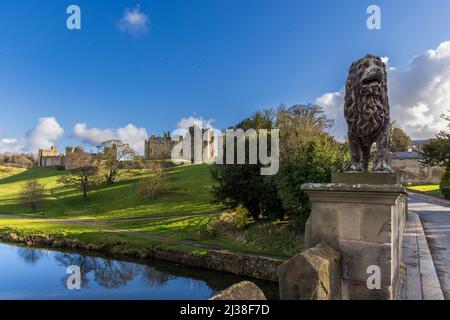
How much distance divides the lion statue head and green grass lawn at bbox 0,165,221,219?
31.5 metres

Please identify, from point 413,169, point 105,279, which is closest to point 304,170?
point 105,279

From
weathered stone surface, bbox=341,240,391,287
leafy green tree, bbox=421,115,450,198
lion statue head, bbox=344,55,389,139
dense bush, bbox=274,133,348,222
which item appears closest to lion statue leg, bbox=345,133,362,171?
lion statue head, bbox=344,55,389,139

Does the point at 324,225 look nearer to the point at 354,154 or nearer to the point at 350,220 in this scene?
the point at 350,220

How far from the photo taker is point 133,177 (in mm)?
60125

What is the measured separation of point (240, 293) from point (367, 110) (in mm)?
2660

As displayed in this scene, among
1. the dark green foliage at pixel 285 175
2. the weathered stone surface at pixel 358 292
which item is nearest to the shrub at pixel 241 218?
the dark green foliage at pixel 285 175

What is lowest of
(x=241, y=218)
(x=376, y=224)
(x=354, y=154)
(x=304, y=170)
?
(x=241, y=218)

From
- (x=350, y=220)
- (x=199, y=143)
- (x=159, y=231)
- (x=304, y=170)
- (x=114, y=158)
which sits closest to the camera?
(x=350, y=220)

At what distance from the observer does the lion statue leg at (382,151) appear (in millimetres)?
A: 3890

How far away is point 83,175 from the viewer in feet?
164

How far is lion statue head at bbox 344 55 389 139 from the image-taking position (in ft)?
12.5

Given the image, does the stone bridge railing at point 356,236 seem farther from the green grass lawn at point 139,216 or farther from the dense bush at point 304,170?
the green grass lawn at point 139,216

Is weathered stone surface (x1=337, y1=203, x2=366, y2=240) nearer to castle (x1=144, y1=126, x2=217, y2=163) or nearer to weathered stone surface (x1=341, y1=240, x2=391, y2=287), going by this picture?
weathered stone surface (x1=341, y1=240, x2=391, y2=287)
